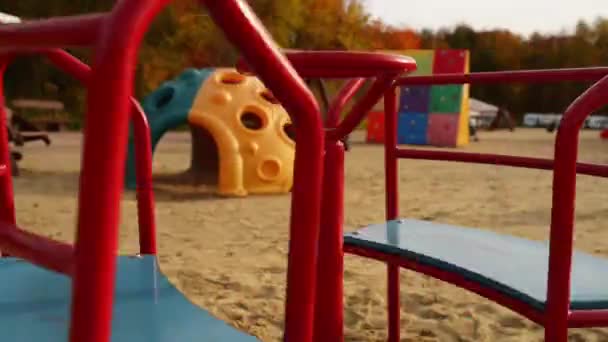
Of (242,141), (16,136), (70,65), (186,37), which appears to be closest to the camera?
(70,65)

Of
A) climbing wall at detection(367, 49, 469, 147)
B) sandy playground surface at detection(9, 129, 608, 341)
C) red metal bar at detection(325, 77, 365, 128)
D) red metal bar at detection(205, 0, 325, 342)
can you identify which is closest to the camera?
red metal bar at detection(205, 0, 325, 342)

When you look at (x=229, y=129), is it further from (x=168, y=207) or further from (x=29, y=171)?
(x=29, y=171)

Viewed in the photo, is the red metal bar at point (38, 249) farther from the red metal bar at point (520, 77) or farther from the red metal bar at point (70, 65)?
the red metal bar at point (520, 77)

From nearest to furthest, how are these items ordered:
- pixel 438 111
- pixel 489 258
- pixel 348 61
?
1. pixel 348 61
2. pixel 489 258
3. pixel 438 111

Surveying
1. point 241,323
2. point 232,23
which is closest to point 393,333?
point 241,323

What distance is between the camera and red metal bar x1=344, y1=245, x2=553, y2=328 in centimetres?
113

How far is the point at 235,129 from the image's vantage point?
490 centimetres

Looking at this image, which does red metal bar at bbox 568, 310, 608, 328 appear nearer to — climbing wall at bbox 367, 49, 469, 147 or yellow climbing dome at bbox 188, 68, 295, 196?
yellow climbing dome at bbox 188, 68, 295, 196

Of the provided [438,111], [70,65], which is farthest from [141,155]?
[438,111]

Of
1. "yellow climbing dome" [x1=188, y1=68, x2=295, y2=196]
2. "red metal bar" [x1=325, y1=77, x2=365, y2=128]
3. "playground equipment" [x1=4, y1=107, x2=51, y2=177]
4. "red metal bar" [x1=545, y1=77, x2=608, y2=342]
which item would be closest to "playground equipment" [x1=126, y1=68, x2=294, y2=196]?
"yellow climbing dome" [x1=188, y1=68, x2=295, y2=196]

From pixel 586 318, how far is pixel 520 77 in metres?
0.62

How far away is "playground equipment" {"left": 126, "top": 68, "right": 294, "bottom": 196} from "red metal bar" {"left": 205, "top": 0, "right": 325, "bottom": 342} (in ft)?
13.4

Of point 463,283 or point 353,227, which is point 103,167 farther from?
point 353,227

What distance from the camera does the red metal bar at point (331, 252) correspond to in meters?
1.20
